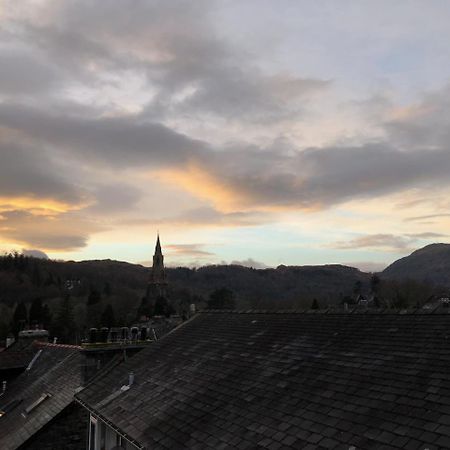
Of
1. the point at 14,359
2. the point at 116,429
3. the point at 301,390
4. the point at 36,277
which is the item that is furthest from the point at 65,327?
the point at 301,390

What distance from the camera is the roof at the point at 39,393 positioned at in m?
18.4

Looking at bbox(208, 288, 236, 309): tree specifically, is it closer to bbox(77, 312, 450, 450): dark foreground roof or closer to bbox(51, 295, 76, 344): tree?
bbox(51, 295, 76, 344): tree

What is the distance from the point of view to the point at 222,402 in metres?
11.7

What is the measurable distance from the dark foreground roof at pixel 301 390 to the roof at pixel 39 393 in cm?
270

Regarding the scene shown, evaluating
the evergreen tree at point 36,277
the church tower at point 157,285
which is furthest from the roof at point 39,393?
the church tower at point 157,285

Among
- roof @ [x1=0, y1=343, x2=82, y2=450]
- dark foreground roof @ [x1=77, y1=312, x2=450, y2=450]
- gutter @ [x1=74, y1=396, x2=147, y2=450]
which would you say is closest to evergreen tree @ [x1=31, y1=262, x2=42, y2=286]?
roof @ [x1=0, y1=343, x2=82, y2=450]

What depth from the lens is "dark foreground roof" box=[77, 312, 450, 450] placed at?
27.3 feet

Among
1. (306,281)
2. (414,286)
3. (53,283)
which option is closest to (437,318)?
(414,286)

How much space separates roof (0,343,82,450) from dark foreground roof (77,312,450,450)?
270cm

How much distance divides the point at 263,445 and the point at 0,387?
82.7 feet

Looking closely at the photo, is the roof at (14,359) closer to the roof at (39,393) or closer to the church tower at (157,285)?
the roof at (39,393)

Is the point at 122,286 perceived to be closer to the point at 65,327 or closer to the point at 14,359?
the point at 65,327

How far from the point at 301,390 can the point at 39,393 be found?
54.9ft

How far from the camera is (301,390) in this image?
34.8 ft
